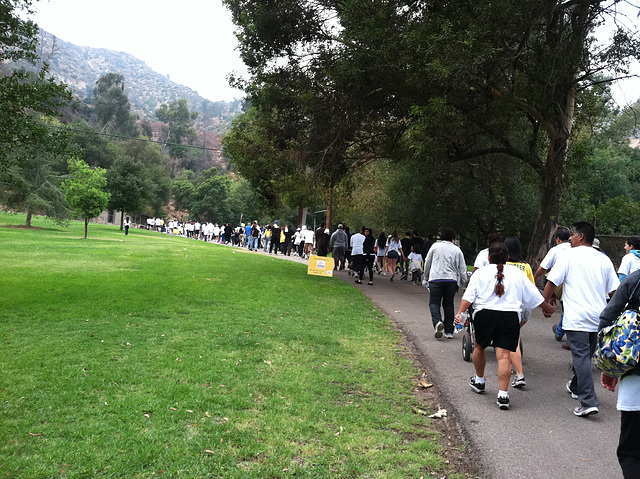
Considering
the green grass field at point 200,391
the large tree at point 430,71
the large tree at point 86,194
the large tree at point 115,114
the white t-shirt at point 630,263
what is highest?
the large tree at point 115,114

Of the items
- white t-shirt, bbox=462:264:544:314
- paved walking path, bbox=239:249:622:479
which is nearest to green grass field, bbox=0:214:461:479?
paved walking path, bbox=239:249:622:479

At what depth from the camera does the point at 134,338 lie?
24.5ft

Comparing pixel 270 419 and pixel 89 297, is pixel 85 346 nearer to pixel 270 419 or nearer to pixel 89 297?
pixel 270 419

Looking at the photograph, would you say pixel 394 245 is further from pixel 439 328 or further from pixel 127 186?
pixel 127 186

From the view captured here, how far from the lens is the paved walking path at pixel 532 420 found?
157 inches

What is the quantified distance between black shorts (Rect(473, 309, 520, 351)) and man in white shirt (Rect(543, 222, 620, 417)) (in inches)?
20.6

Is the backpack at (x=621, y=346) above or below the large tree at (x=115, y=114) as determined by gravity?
below

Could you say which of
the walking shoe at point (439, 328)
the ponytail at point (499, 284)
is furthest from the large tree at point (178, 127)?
the ponytail at point (499, 284)

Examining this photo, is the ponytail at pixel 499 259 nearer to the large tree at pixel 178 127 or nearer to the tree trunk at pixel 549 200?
the tree trunk at pixel 549 200

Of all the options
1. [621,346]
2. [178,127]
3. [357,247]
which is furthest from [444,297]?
[178,127]

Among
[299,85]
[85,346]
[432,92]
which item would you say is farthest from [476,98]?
[85,346]

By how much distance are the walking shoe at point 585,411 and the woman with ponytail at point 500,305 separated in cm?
68

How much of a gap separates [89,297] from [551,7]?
40.0ft

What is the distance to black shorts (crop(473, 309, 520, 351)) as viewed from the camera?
540 cm
